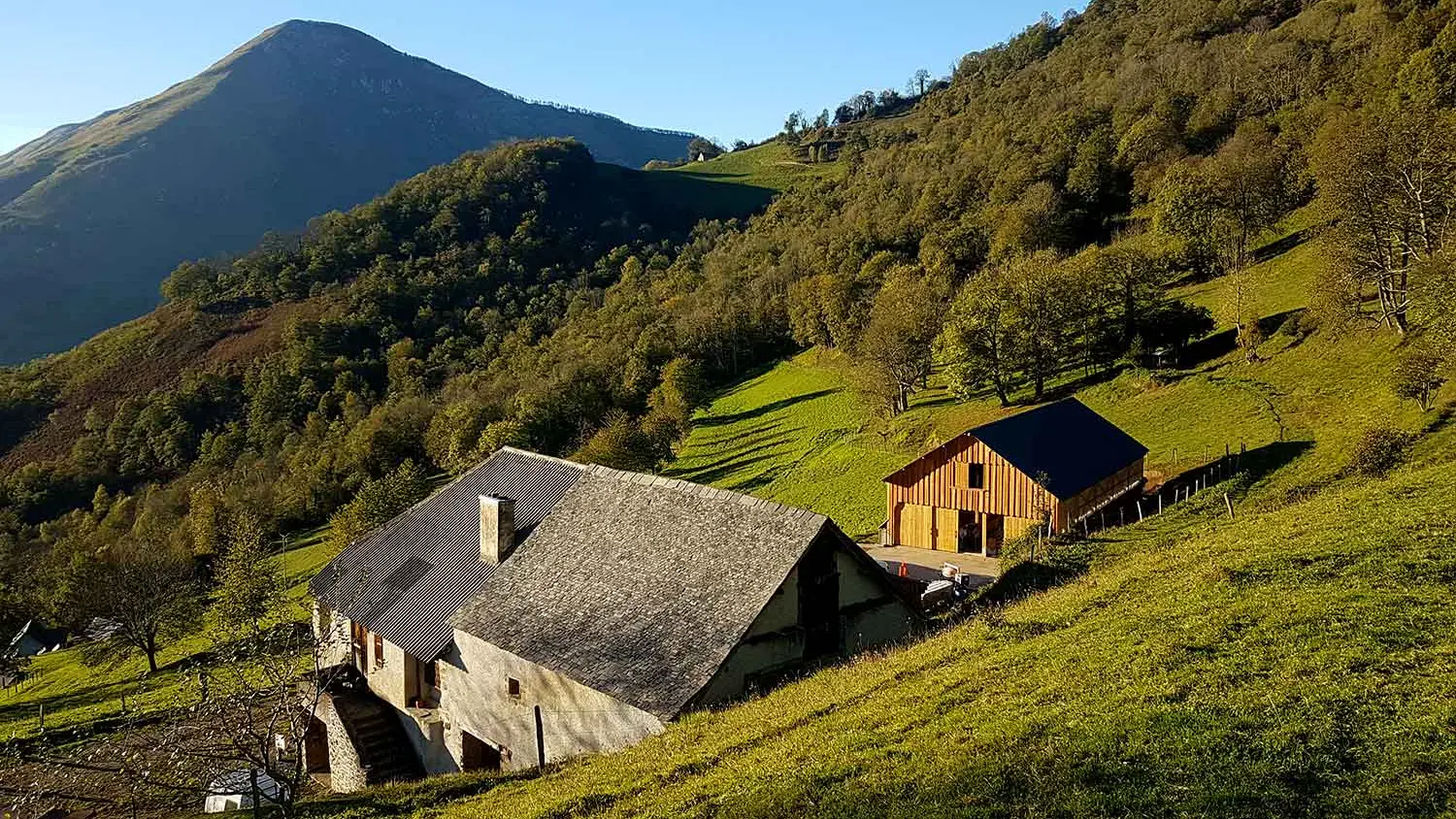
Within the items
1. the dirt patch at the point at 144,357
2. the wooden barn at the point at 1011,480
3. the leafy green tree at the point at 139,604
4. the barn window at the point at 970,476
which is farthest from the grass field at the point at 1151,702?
the dirt patch at the point at 144,357

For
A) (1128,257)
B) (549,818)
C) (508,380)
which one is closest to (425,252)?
(508,380)

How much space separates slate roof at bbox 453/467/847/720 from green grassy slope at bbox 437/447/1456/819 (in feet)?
7.19

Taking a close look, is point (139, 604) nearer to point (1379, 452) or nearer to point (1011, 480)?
point (1011, 480)

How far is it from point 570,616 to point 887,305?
5415cm

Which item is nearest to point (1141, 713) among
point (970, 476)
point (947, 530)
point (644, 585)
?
point (644, 585)

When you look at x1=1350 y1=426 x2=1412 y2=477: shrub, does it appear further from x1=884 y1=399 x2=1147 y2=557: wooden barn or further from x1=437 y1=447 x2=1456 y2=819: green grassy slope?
x1=884 y1=399 x2=1147 y2=557: wooden barn

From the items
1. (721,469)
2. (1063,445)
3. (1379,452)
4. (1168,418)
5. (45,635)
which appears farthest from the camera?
(45,635)

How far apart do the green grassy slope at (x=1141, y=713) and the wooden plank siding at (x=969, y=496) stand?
56.2ft

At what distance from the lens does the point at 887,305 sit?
233ft

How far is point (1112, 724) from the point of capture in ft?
36.9

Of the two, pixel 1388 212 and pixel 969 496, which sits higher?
pixel 1388 212

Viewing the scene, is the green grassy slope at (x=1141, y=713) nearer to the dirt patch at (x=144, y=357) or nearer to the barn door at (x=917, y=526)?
the barn door at (x=917, y=526)

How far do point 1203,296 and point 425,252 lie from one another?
128370 millimetres

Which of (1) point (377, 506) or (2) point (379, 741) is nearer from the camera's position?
(2) point (379, 741)
